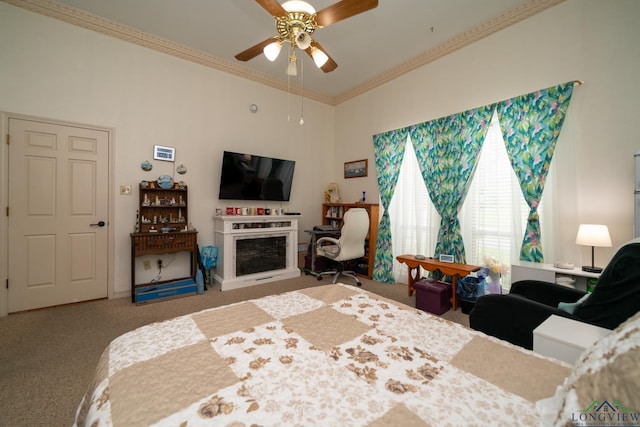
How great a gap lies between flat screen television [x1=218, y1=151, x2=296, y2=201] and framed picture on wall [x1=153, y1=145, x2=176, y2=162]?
69 cm

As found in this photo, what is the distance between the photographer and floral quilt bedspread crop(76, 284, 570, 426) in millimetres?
684

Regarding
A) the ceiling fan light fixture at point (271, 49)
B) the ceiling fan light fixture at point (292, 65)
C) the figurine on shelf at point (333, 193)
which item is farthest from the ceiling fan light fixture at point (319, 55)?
the figurine on shelf at point (333, 193)

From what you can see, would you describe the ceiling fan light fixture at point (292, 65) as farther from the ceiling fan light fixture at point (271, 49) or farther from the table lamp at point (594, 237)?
the table lamp at point (594, 237)

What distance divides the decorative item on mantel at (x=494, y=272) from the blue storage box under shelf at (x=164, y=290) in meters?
3.80

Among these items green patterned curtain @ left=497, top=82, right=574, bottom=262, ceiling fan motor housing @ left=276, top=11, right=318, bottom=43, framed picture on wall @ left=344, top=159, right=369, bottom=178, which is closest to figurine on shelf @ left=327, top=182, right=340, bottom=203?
framed picture on wall @ left=344, top=159, right=369, bottom=178

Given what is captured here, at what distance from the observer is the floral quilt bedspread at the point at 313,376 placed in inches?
26.9

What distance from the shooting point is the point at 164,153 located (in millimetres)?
3547

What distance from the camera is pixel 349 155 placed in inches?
197

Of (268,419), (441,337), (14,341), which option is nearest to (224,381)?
(268,419)

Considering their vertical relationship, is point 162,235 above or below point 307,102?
below

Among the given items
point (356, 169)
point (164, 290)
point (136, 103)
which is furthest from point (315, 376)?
point (356, 169)

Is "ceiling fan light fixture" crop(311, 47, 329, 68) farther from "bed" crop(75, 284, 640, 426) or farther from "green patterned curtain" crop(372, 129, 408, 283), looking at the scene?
"bed" crop(75, 284, 640, 426)

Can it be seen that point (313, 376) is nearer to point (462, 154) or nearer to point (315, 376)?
point (315, 376)

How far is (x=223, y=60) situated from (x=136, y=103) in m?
1.43
